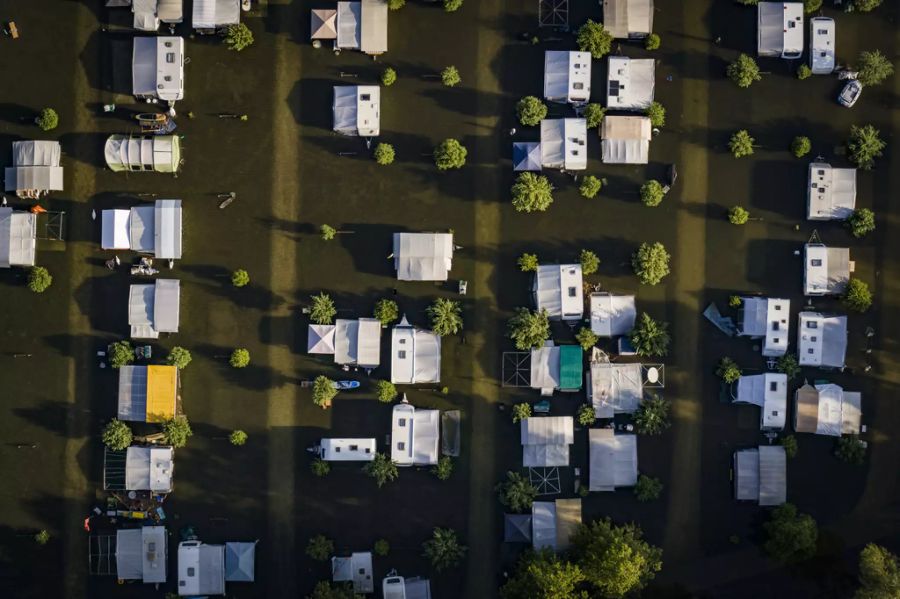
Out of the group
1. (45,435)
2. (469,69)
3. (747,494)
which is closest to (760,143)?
(469,69)

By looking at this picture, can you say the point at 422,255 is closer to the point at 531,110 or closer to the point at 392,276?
the point at 392,276

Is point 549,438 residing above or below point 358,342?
below

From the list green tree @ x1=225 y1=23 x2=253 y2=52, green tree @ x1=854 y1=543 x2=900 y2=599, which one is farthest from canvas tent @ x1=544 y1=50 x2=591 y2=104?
green tree @ x1=854 y1=543 x2=900 y2=599

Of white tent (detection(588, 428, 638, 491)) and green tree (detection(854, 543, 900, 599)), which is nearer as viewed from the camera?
green tree (detection(854, 543, 900, 599))

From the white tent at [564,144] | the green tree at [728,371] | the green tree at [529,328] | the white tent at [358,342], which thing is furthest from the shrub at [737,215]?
the white tent at [358,342]

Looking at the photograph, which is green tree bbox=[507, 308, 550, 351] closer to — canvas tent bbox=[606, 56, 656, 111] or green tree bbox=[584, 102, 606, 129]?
green tree bbox=[584, 102, 606, 129]

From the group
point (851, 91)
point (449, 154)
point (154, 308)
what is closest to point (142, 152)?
point (154, 308)

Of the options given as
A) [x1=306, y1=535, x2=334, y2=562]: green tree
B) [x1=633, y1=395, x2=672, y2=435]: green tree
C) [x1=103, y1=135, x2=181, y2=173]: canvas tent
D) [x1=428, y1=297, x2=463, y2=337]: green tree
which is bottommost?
[x1=306, y1=535, x2=334, y2=562]: green tree

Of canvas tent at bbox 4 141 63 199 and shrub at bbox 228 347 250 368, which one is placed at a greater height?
canvas tent at bbox 4 141 63 199
